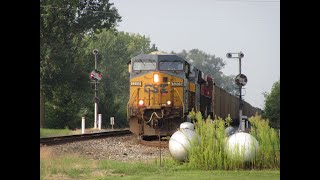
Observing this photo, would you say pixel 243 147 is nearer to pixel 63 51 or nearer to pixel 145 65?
pixel 145 65

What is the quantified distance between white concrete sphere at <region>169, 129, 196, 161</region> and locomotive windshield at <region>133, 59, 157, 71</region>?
21.8 ft

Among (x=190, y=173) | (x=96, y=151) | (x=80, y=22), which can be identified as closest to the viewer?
(x=190, y=173)

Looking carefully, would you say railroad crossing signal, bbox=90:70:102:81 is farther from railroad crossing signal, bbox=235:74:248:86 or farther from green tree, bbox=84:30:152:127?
railroad crossing signal, bbox=235:74:248:86

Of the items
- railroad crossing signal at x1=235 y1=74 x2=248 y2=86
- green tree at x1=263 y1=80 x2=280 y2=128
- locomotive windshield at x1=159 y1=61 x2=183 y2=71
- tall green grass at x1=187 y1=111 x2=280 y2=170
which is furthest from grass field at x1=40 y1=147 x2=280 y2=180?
green tree at x1=263 y1=80 x2=280 y2=128

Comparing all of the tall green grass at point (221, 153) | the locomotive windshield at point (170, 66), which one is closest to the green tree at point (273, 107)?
the locomotive windshield at point (170, 66)

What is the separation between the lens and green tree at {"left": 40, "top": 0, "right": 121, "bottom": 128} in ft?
71.2

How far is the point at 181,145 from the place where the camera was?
1248 centimetres

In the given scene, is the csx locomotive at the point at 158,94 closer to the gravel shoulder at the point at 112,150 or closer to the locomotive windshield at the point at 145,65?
the locomotive windshield at the point at 145,65

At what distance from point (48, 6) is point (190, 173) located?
12929 millimetres

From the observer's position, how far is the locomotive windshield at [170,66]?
19.0m

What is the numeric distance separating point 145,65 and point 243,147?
818 cm
